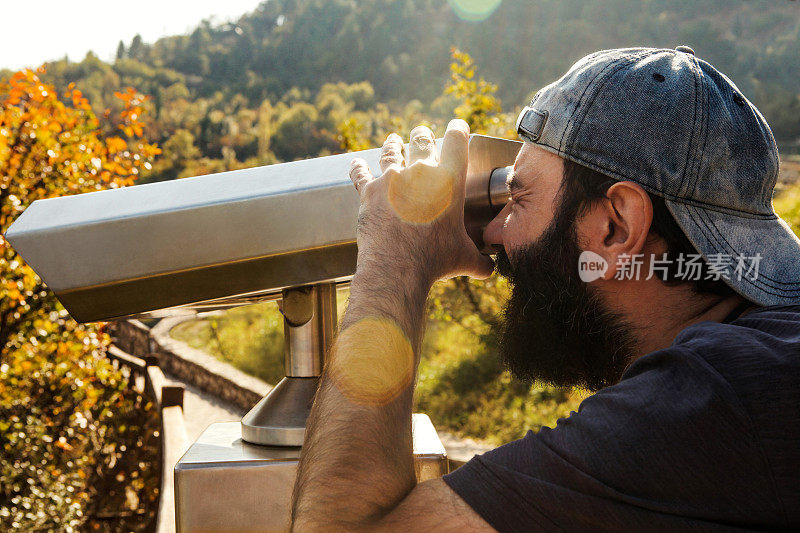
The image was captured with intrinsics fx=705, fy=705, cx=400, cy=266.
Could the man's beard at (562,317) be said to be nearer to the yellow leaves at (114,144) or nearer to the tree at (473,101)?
the yellow leaves at (114,144)

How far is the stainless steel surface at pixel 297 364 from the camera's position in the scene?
1244 mm

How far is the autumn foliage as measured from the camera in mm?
3523

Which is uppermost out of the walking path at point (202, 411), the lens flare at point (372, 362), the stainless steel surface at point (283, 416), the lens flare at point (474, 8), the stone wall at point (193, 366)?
the lens flare at point (474, 8)

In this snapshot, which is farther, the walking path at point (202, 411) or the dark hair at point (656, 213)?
the walking path at point (202, 411)

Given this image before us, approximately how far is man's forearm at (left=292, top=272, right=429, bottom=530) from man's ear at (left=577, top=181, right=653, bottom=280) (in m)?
0.32

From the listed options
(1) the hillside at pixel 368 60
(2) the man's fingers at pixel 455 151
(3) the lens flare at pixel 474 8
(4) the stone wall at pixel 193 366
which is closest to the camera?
(2) the man's fingers at pixel 455 151

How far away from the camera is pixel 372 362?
1096mm

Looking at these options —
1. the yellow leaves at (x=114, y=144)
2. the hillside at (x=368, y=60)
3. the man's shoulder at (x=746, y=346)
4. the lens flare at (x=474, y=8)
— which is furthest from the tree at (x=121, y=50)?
the man's shoulder at (x=746, y=346)

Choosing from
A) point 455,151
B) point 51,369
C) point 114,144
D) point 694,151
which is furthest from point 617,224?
point 114,144

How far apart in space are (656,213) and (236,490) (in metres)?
0.84

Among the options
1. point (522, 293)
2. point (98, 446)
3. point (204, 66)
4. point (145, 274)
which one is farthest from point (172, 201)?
point (204, 66)

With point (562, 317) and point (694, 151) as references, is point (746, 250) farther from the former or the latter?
point (562, 317)

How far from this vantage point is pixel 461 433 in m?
5.28

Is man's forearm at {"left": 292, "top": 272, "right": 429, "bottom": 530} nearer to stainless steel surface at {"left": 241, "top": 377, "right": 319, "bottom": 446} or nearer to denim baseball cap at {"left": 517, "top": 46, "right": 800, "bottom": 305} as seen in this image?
stainless steel surface at {"left": 241, "top": 377, "right": 319, "bottom": 446}
